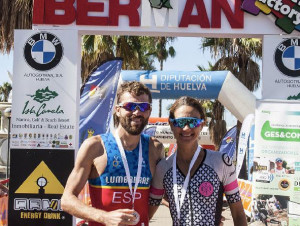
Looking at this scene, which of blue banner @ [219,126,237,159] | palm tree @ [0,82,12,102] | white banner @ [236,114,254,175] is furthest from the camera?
palm tree @ [0,82,12,102]

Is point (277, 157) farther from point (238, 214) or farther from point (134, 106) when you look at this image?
point (134, 106)

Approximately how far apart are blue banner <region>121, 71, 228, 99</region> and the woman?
686cm

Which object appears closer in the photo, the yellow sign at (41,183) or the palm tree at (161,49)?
the yellow sign at (41,183)

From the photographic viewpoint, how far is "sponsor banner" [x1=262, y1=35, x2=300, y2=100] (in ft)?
20.9

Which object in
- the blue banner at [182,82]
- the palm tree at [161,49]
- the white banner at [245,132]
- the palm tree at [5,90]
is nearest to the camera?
the white banner at [245,132]

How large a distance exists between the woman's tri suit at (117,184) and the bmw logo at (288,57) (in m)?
3.74

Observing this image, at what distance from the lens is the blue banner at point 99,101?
904cm

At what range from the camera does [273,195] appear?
6.31 meters

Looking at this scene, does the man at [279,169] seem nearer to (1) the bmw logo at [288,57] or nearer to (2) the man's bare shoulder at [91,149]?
(1) the bmw logo at [288,57]

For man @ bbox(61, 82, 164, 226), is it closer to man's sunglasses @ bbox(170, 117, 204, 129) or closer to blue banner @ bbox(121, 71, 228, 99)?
man's sunglasses @ bbox(170, 117, 204, 129)

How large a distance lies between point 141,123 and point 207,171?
1.73 ft

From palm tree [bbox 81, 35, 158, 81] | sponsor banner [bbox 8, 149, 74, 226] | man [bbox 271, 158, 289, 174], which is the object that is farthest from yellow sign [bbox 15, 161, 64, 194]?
palm tree [bbox 81, 35, 158, 81]

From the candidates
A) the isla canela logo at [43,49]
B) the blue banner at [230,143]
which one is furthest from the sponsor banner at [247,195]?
the isla canela logo at [43,49]

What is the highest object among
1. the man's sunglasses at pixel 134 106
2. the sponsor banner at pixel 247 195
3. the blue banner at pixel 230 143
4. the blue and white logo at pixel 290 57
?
the blue and white logo at pixel 290 57
